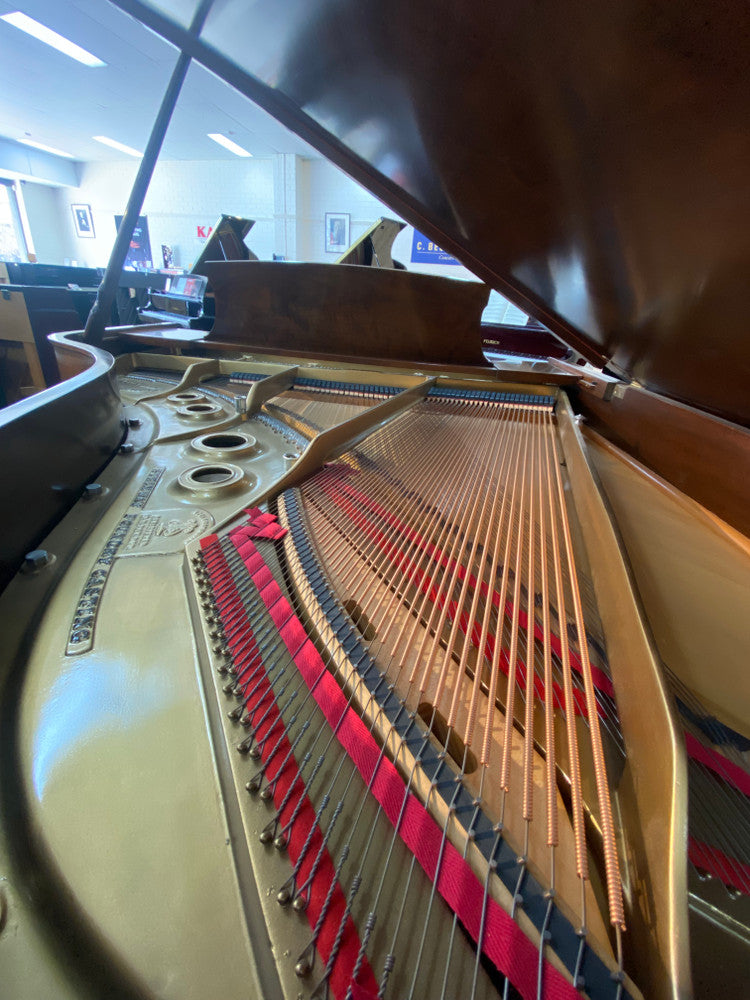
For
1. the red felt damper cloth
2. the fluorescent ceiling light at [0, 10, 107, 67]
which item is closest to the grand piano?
the red felt damper cloth

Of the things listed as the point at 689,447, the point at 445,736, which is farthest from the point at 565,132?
the point at 445,736

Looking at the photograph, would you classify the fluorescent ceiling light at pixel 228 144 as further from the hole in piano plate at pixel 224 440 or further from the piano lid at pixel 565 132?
the hole in piano plate at pixel 224 440

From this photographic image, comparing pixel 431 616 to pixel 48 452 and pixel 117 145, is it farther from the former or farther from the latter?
pixel 117 145

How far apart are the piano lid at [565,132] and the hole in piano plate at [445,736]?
1.31 meters

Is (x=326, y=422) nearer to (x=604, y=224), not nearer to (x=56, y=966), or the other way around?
(x=604, y=224)

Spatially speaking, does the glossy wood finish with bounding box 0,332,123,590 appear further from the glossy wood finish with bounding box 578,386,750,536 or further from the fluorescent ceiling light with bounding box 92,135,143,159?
the fluorescent ceiling light with bounding box 92,135,143,159

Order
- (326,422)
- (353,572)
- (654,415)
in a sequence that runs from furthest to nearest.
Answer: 1. (326,422)
2. (654,415)
3. (353,572)

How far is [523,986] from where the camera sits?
50cm

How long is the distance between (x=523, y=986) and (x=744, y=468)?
1640mm

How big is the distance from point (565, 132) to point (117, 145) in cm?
1810

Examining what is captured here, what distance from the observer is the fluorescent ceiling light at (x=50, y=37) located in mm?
7020

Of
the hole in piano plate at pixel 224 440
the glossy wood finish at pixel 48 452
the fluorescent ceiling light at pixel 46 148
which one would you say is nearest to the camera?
the glossy wood finish at pixel 48 452

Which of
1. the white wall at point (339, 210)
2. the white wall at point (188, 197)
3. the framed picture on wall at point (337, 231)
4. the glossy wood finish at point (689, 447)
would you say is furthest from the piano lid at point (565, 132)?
the white wall at point (188, 197)

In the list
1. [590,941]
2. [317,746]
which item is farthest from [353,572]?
[590,941]
